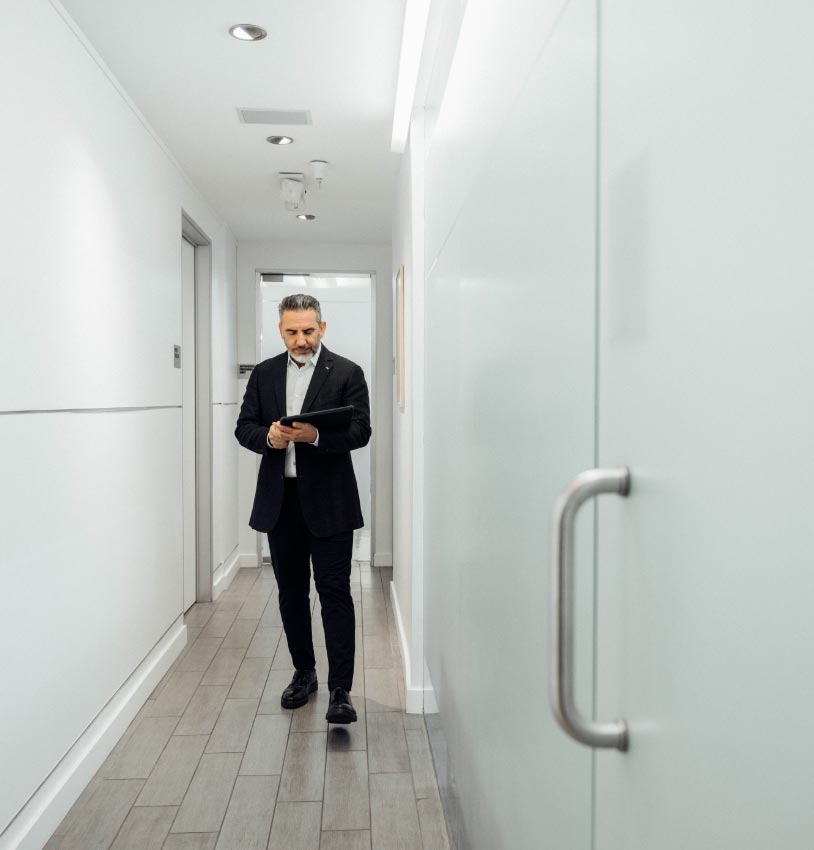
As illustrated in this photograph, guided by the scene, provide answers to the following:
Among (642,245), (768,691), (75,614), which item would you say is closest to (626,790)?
(768,691)

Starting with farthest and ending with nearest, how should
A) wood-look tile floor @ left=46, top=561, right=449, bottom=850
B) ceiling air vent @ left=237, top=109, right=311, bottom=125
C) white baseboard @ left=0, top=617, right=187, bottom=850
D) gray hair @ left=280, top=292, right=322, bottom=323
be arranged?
ceiling air vent @ left=237, top=109, right=311, bottom=125 < gray hair @ left=280, top=292, right=322, bottom=323 < wood-look tile floor @ left=46, top=561, right=449, bottom=850 < white baseboard @ left=0, top=617, right=187, bottom=850

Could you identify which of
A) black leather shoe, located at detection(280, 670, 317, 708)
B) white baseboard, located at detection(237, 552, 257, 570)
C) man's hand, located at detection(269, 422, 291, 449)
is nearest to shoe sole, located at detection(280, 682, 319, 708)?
black leather shoe, located at detection(280, 670, 317, 708)

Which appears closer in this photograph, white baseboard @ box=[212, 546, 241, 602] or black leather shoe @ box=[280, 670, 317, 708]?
black leather shoe @ box=[280, 670, 317, 708]

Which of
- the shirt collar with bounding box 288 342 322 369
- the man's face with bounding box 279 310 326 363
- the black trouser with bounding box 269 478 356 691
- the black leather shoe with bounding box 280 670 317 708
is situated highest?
the man's face with bounding box 279 310 326 363

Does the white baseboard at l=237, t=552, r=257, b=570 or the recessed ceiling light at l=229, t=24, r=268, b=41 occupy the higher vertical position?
the recessed ceiling light at l=229, t=24, r=268, b=41

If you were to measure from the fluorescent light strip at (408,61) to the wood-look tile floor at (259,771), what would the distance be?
232 cm

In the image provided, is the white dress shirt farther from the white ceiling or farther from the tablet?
the white ceiling

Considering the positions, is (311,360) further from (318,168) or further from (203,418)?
(203,418)

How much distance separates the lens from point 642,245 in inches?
26.3

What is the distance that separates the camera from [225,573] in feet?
17.4

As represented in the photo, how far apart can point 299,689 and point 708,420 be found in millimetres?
2861

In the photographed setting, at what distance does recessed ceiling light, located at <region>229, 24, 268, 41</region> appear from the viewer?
8.43 feet

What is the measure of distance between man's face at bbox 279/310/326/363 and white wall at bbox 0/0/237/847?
25.7 inches

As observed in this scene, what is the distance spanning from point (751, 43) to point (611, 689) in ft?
1.88
